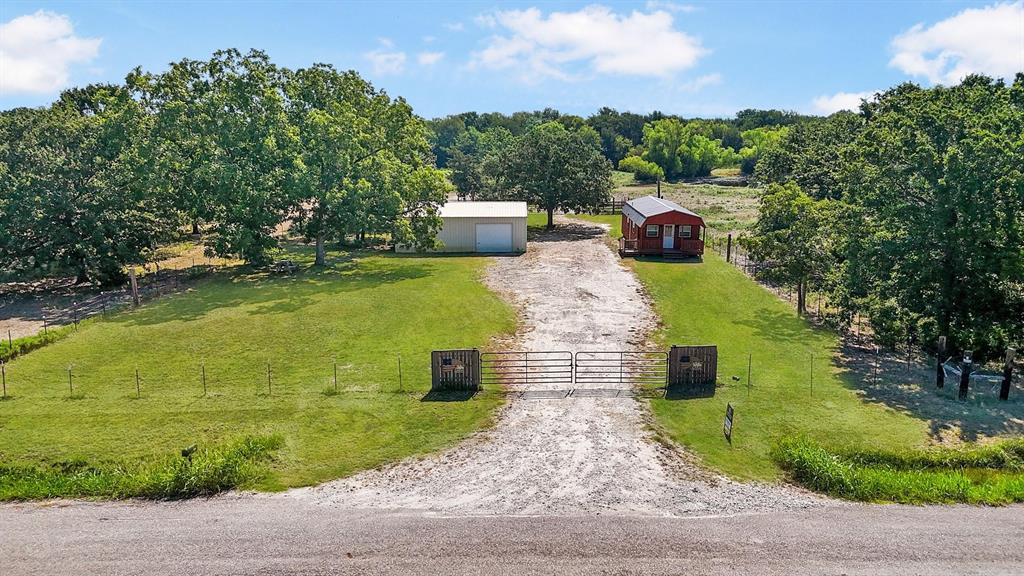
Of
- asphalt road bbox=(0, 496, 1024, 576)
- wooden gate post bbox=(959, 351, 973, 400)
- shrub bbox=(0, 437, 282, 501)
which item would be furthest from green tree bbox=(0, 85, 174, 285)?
wooden gate post bbox=(959, 351, 973, 400)

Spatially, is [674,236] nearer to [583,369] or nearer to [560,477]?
[583,369]

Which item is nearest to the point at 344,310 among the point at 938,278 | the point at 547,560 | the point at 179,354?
the point at 179,354

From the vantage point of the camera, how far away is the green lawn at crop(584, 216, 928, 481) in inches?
638

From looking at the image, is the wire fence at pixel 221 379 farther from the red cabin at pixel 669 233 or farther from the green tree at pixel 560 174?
the green tree at pixel 560 174

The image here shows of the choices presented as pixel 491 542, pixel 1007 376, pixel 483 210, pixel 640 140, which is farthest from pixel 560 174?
pixel 640 140

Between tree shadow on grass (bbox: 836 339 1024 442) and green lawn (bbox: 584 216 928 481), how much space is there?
1.59ft

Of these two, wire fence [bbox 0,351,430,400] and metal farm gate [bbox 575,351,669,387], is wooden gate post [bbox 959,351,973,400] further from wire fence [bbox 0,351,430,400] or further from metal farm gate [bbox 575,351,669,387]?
wire fence [bbox 0,351,430,400]

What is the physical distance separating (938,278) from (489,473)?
16.4m

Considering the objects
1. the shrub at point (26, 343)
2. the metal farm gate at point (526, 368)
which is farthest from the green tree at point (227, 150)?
the metal farm gate at point (526, 368)

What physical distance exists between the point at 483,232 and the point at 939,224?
26895mm

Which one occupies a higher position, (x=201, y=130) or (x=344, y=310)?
(x=201, y=130)

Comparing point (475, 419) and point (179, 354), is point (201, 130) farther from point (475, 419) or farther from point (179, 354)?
point (475, 419)

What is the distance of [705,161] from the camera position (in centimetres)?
11075

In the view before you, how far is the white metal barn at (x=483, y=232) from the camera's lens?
42.5 m
